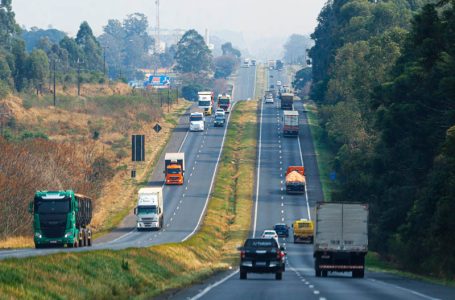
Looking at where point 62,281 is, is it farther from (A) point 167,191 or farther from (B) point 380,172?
(A) point 167,191

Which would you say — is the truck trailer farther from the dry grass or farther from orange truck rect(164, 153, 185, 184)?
orange truck rect(164, 153, 185, 184)

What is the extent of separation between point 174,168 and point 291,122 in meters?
37.5

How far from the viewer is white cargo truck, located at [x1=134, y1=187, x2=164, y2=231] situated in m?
106

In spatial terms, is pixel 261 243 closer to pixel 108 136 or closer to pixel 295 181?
pixel 295 181

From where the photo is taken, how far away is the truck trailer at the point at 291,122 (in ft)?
555

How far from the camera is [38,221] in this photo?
64.7 metres

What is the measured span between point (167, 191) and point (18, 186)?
136 ft

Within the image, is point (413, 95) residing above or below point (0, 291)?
above

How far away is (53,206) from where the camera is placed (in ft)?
212

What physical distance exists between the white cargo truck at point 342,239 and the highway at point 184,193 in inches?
801

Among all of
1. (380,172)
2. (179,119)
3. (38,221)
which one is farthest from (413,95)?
(179,119)

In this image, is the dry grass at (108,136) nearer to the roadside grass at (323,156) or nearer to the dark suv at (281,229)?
the dark suv at (281,229)

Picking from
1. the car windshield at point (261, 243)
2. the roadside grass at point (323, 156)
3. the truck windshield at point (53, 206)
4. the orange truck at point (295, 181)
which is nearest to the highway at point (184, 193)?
the truck windshield at point (53, 206)

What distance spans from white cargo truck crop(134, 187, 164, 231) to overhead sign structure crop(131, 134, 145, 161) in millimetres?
37360
